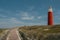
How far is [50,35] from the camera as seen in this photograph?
138 feet

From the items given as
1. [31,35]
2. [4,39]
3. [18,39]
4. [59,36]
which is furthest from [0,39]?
[59,36]

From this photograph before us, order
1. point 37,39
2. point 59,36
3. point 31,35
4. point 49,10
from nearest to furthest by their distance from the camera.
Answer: point 59,36 → point 37,39 → point 31,35 → point 49,10

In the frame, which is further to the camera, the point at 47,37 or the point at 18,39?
the point at 18,39

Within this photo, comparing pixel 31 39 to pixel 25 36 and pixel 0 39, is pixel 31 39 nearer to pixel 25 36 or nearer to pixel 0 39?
pixel 25 36

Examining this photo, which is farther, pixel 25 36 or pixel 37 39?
pixel 25 36

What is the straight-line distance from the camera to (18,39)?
49.0 metres

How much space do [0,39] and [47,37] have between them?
13.9 m

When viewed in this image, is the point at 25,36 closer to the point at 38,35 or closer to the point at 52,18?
the point at 38,35

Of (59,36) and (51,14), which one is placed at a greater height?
(51,14)

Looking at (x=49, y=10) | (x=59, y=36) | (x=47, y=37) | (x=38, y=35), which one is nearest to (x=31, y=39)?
(x=38, y=35)

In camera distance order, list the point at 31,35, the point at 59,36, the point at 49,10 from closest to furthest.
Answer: the point at 59,36 < the point at 31,35 < the point at 49,10

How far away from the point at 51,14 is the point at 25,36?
2333 cm

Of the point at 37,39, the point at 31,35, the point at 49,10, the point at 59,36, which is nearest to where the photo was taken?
the point at 59,36

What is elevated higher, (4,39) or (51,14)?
(51,14)
